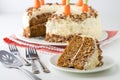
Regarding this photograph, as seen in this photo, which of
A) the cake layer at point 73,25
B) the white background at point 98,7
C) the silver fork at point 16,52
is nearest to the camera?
the silver fork at point 16,52

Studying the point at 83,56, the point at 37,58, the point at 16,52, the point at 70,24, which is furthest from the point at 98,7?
the point at 83,56

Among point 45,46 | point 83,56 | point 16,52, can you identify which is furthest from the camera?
point 45,46

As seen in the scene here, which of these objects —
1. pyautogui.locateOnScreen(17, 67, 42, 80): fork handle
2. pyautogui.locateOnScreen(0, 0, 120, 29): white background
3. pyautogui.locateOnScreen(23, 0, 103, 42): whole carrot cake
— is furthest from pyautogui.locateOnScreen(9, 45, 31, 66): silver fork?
pyautogui.locateOnScreen(0, 0, 120, 29): white background

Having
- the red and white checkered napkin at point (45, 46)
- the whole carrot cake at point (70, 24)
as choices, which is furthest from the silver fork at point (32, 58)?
the whole carrot cake at point (70, 24)

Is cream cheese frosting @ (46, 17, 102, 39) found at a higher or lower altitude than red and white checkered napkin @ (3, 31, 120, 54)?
higher

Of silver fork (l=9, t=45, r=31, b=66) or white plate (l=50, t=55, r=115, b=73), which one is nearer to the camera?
white plate (l=50, t=55, r=115, b=73)

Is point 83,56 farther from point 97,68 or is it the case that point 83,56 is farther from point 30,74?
point 30,74

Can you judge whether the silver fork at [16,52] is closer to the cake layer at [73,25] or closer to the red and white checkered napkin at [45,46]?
the red and white checkered napkin at [45,46]

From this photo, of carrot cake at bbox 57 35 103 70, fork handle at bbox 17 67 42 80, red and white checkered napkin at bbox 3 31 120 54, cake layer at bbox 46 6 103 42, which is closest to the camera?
fork handle at bbox 17 67 42 80

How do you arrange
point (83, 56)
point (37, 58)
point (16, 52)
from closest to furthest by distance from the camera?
1. point (83, 56)
2. point (37, 58)
3. point (16, 52)

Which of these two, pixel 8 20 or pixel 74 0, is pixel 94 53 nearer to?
pixel 8 20

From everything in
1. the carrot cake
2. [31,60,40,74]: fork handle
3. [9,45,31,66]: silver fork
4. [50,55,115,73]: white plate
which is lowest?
[31,60,40,74]: fork handle

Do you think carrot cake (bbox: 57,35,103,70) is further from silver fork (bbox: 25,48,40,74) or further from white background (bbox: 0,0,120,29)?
white background (bbox: 0,0,120,29)
